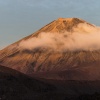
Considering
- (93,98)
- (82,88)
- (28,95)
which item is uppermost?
(82,88)

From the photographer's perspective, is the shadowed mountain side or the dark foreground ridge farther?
the shadowed mountain side

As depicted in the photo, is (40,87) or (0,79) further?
(40,87)

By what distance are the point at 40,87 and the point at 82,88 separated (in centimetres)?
5548

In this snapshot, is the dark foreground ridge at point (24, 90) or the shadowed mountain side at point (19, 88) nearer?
the dark foreground ridge at point (24, 90)

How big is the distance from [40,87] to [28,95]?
26.9 m

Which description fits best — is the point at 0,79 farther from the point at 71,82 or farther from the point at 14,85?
the point at 71,82

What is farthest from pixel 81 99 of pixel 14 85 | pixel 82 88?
pixel 82 88

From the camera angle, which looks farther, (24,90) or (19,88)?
(19,88)

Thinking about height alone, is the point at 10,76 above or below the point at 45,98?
above

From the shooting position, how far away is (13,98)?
108250mm

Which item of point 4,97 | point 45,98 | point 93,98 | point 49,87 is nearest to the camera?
point 93,98

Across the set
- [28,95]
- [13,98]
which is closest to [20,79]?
[28,95]

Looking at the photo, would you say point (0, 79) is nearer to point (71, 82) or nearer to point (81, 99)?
point (81, 99)

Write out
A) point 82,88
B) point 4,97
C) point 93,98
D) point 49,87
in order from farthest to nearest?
point 82,88, point 49,87, point 4,97, point 93,98
